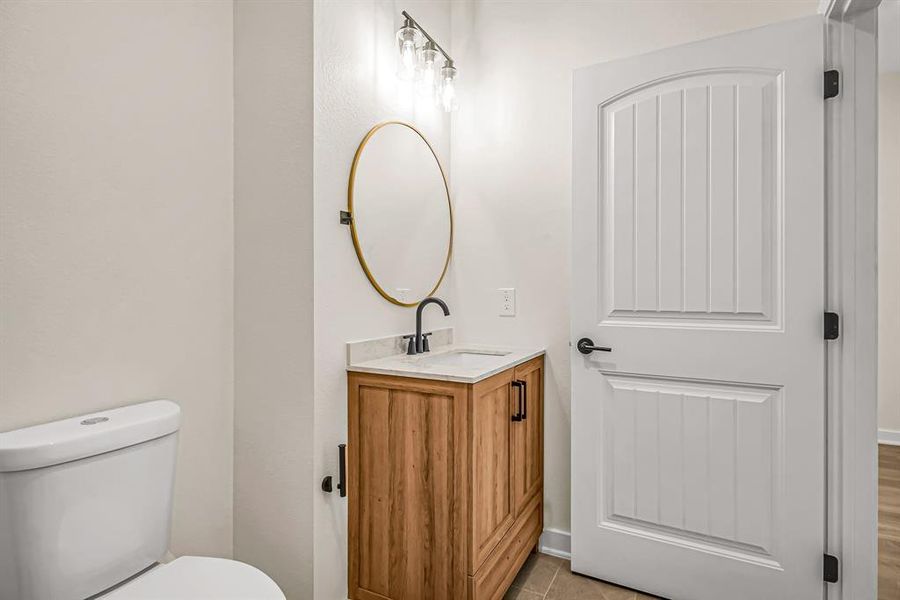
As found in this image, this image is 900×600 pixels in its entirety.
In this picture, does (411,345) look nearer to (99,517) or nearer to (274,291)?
(274,291)

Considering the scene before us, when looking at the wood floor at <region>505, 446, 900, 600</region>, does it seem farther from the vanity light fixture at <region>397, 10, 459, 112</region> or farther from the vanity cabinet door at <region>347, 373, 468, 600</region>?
the vanity light fixture at <region>397, 10, 459, 112</region>

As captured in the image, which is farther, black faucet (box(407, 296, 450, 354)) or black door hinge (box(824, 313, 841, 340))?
black faucet (box(407, 296, 450, 354))

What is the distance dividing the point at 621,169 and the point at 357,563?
1.72 metres

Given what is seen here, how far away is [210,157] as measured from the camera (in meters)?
1.59

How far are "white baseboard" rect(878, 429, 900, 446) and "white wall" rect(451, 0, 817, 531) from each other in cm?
164

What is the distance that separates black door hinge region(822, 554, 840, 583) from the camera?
152cm

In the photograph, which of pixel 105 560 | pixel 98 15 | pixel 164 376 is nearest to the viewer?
pixel 105 560

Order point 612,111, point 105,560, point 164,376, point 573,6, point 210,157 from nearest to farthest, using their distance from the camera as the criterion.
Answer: point 105,560, point 164,376, point 210,157, point 612,111, point 573,6

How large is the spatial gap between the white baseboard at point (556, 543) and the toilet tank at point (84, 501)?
4.90 feet

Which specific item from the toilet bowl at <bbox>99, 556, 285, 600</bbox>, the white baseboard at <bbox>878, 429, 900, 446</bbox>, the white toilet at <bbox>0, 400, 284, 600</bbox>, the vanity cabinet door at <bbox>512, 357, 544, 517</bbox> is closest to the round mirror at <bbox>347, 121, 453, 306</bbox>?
the vanity cabinet door at <bbox>512, 357, 544, 517</bbox>

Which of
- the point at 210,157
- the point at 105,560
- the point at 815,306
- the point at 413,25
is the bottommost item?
the point at 105,560

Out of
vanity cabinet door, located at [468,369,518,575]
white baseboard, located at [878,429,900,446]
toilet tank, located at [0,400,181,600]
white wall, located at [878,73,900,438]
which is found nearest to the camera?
toilet tank, located at [0,400,181,600]

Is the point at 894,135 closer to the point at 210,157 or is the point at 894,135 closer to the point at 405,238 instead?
the point at 405,238

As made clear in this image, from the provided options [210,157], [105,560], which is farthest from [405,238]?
[105,560]
